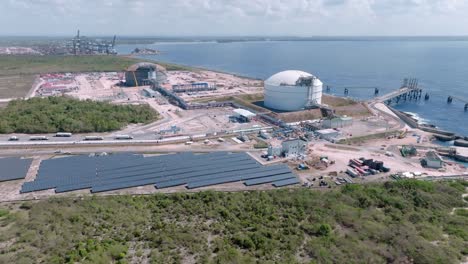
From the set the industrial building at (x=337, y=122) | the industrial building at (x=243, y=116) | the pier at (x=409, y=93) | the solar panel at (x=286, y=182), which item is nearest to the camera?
the solar panel at (x=286, y=182)

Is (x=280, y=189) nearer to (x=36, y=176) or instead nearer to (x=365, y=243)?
(x=365, y=243)

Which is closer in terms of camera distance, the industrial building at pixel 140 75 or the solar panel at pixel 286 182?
the solar panel at pixel 286 182

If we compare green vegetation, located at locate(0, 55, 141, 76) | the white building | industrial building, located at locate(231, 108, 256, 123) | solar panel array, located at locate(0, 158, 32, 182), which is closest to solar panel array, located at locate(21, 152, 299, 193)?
solar panel array, located at locate(0, 158, 32, 182)

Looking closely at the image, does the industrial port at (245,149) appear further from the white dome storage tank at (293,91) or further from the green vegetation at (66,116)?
the green vegetation at (66,116)

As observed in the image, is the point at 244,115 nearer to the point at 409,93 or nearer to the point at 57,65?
the point at 409,93

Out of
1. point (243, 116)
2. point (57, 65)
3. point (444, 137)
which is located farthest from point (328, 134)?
point (57, 65)

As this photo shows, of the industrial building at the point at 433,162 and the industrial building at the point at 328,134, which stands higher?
the industrial building at the point at 328,134

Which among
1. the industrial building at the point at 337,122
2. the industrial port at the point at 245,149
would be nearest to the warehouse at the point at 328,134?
the industrial port at the point at 245,149
